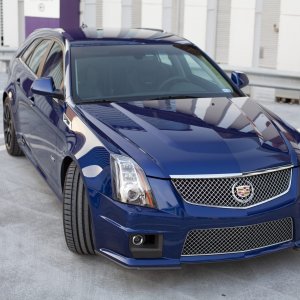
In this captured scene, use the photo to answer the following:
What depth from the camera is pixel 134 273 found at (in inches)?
165

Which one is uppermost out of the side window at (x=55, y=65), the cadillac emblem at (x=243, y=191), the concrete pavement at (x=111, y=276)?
the side window at (x=55, y=65)

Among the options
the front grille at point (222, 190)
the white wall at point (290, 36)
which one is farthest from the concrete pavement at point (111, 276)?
the white wall at point (290, 36)

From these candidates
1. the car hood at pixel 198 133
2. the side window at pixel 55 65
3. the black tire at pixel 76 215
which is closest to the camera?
the car hood at pixel 198 133

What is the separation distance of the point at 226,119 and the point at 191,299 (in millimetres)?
1358

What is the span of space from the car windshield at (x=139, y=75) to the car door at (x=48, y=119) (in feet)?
0.64

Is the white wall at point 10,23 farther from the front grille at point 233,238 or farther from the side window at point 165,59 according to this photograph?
the front grille at point 233,238

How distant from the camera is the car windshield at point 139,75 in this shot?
5.05 m

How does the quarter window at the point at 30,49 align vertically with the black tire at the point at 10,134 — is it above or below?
above

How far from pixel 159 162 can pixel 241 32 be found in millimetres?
9860

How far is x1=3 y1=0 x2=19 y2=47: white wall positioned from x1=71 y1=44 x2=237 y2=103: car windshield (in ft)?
35.9

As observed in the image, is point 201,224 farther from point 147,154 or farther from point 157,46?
point 157,46

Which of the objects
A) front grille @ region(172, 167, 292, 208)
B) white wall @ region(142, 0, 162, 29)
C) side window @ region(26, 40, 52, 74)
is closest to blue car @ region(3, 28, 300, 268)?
front grille @ region(172, 167, 292, 208)

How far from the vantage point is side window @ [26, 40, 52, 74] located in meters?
6.00

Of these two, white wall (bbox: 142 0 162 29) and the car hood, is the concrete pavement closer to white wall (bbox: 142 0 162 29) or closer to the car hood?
the car hood
